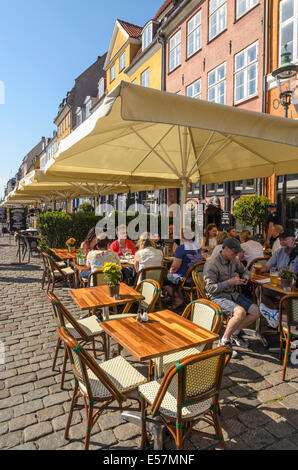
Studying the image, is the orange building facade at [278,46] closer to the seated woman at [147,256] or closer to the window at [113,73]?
the seated woman at [147,256]

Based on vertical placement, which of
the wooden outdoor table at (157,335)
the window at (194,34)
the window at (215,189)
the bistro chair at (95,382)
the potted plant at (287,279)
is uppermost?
the window at (194,34)

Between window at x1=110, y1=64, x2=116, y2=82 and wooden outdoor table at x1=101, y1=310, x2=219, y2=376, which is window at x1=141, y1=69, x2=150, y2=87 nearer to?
window at x1=110, y1=64, x2=116, y2=82

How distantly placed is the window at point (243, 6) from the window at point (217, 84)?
1911 millimetres

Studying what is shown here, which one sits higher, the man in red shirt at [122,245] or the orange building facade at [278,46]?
the orange building facade at [278,46]

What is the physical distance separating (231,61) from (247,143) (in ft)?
32.4

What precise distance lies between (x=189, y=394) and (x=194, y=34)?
17667 millimetres

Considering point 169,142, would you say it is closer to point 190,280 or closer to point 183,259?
point 183,259

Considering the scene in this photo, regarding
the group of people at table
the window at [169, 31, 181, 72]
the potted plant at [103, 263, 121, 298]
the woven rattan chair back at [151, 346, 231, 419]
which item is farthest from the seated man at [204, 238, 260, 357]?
the window at [169, 31, 181, 72]

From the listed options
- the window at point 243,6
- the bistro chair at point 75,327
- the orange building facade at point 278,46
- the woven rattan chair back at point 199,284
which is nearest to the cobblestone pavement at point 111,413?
the bistro chair at point 75,327

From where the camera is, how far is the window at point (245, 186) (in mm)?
13148

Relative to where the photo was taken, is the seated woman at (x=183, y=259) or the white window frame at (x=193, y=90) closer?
the seated woman at (x=183, y=259)

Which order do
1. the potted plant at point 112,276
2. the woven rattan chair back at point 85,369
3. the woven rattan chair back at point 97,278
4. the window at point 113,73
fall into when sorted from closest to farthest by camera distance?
the woven rattan chair back at point 85,369 < the potted plant at point 112,276 < the woven rattan chair back at point 97,278 < the window at point 113,73

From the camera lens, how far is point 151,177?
8.38 metres

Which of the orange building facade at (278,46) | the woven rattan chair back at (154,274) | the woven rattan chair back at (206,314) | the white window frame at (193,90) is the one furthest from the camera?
the white window frame at (193,90)
